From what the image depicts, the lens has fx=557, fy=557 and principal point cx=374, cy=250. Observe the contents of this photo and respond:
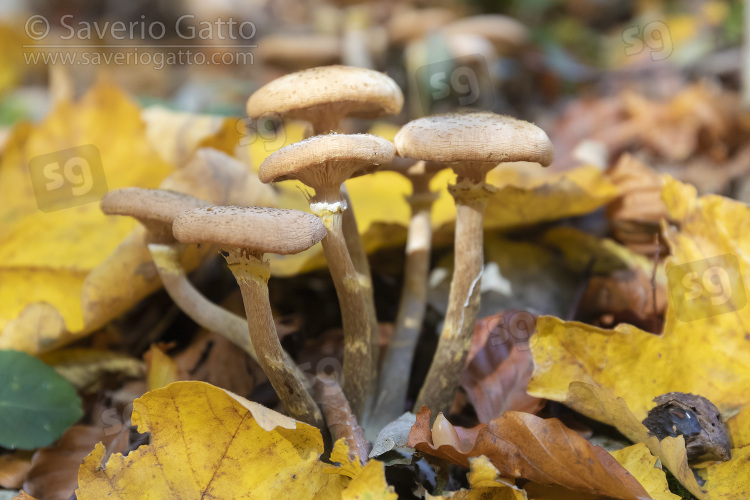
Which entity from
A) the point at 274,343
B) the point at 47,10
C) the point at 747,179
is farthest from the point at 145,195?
the point at 47,10

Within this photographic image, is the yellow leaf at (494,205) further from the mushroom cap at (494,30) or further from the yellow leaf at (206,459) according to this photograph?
the mushroom cap at (494,30)

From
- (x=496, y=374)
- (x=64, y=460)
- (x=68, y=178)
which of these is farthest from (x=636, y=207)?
(x=68, y=178)

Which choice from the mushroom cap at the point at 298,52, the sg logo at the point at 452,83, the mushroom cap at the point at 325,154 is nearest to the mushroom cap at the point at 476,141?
the mushroom cap at the point at 325,154

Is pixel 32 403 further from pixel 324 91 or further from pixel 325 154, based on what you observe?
pixel 324 91

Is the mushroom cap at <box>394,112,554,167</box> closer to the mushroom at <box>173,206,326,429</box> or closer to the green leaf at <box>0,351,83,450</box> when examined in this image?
the mushroom at <box>173,206,326,429</box>

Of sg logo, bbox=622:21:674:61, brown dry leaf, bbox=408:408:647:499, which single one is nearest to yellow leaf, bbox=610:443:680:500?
brown dry leaf, bbox=408:408:647:499

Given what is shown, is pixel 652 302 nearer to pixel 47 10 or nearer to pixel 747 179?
pixel 747 179
